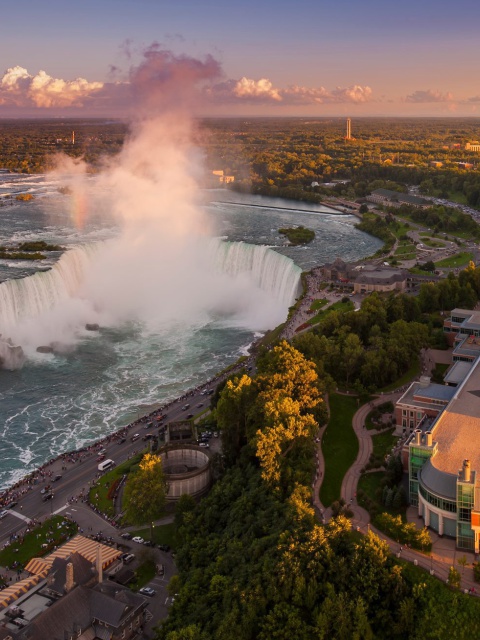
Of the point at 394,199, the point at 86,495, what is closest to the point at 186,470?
the point at 86,495

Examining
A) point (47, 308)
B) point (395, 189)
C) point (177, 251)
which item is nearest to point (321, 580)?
point (47, 308)

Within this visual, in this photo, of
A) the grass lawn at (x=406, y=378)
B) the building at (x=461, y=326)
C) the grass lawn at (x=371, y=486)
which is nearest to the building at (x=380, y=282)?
the building at (x=461, y=326)

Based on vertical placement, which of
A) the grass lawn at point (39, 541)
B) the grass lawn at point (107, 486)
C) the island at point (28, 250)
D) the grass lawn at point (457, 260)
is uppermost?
the island at point (28, 250)

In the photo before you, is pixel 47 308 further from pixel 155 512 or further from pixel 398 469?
pixel 398 469

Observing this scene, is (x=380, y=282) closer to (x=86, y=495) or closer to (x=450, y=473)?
(x=86, y=495)

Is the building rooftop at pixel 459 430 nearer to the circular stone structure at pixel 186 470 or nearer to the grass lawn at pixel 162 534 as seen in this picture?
the circular stone structure at pixel 186 470
